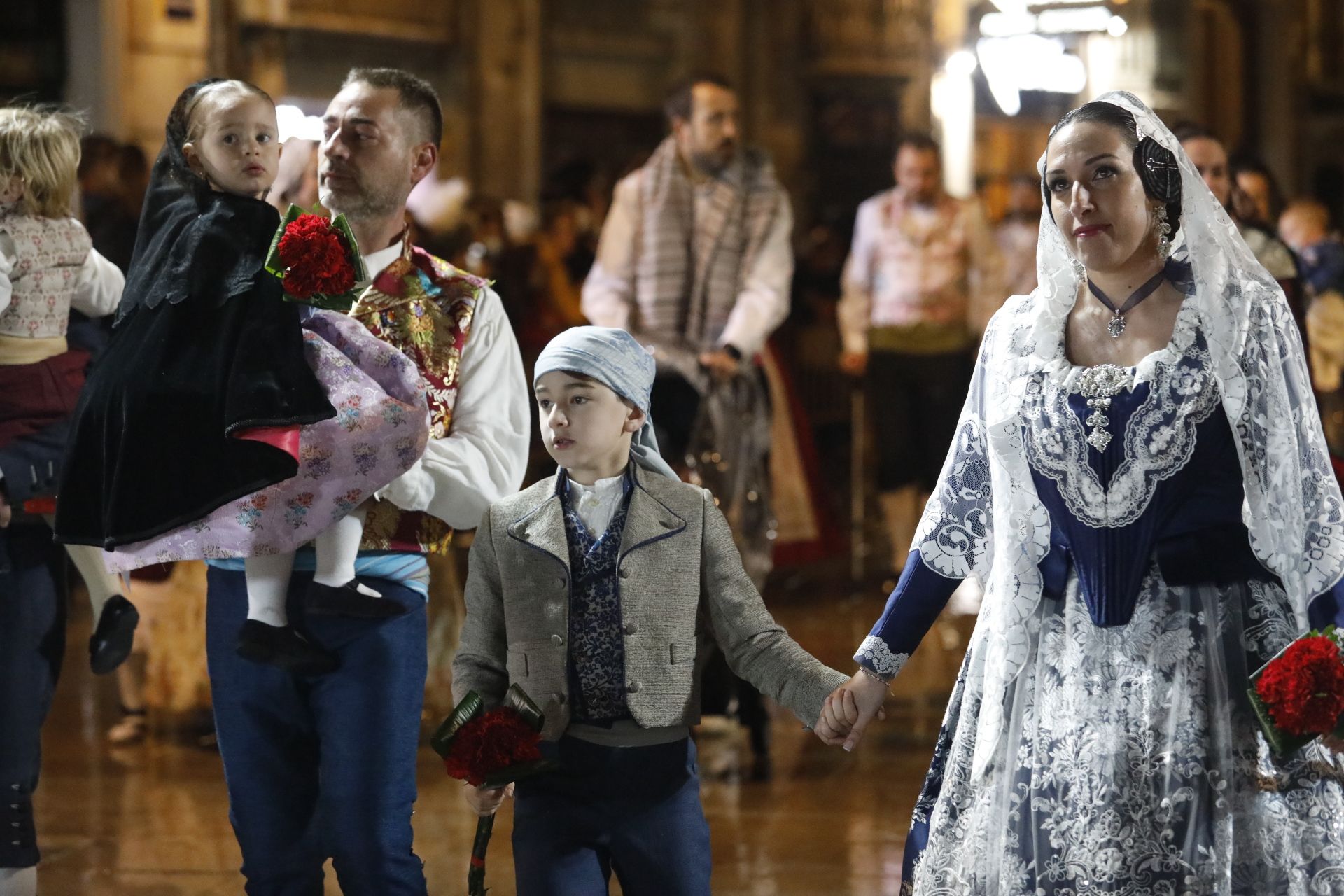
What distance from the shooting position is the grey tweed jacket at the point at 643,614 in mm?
3418

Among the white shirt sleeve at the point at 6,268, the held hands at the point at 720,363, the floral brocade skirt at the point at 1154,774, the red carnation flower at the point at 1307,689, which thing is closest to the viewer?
the red carnation flower at the point at 1307,689

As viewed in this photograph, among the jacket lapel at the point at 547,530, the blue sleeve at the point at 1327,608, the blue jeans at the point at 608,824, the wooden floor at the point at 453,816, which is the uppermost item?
the jacket lapel at the point at 547,530

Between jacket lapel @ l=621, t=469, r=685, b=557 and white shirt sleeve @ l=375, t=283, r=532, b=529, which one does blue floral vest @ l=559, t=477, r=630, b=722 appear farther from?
white shirt sleeve @ l=375, t=283, r=532, b=529

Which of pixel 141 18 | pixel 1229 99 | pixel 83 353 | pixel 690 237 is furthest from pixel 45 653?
pixel 1229 99

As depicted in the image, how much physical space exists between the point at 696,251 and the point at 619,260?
293 mm

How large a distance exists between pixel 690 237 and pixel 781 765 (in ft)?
6.18

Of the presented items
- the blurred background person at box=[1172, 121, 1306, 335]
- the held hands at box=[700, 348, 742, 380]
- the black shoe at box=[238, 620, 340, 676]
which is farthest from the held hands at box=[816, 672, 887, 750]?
the held hands at box=[700, 348, 742, 380]

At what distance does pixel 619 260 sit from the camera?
6961 mm

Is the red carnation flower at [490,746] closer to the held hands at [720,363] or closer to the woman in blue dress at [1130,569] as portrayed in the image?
the woman in blue dress at [1130,569]

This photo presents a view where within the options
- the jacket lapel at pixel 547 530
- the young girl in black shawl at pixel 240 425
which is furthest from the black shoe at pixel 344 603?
the jacket lapel at pixel 547 530

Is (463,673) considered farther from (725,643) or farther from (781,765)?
(781,765)

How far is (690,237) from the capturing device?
271 inches

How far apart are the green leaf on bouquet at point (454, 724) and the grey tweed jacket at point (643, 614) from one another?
0.14 m

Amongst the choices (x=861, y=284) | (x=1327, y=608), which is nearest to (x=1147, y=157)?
(x=1327, y=608)
